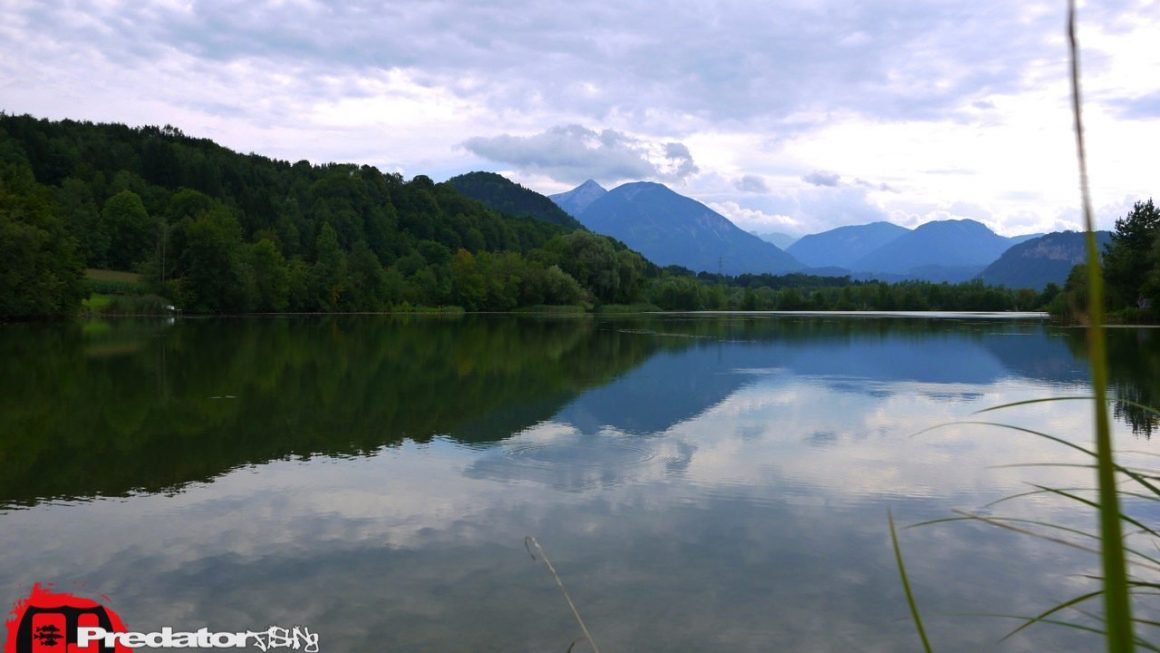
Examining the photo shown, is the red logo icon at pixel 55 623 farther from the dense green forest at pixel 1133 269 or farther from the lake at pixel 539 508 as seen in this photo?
the dense green forest at pixel 1133 269

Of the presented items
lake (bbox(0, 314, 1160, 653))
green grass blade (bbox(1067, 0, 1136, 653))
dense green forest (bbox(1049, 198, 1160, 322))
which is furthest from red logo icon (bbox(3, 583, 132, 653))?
dense green forest (bbox(1049, 198, 1160, 322))

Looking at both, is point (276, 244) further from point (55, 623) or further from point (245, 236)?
point (55, 623)

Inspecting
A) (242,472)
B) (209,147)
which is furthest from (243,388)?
(209,147)

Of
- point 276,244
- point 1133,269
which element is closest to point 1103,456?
point 1133,269

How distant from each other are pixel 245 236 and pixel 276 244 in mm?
9299

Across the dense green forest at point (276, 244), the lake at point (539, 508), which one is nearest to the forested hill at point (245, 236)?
the dense green forest at point (276, 244)

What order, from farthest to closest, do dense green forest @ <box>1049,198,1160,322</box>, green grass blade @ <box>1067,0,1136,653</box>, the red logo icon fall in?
dense green forest @ <box>1049,198,1160,322</box> < the red logo icon < green grass blade @ <box>1067,0,1136,653</box>

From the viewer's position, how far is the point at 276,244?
3561 inches

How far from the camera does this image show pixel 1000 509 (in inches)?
323

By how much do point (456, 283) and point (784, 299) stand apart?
6052 cm

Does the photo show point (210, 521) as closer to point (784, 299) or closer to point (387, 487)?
point (387, 487)

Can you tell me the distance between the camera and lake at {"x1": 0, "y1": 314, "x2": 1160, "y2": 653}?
17.9 ft

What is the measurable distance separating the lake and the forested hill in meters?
42.7

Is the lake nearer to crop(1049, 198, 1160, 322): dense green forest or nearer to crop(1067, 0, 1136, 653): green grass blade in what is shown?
crop(1067, 0, 1136, 653): green grass blade
